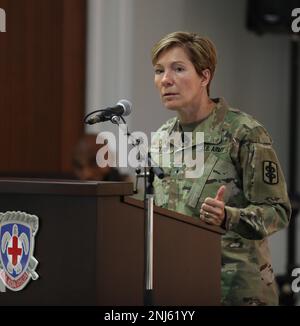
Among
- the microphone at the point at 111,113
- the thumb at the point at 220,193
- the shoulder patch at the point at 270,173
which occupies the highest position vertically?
the microphone at the point at 111,113

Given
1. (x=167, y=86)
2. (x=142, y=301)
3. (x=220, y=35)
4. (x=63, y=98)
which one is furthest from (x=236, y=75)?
(x=142, y=301)

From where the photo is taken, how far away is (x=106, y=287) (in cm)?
201

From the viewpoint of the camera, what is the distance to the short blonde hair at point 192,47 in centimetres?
254

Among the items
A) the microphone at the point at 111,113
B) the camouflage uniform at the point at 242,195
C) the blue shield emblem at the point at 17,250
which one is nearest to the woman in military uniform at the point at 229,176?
the camouflage uniform at the point at 242,195

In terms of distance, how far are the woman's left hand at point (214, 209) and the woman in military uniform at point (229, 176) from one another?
0.06 meters

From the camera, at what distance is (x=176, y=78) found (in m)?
2.54

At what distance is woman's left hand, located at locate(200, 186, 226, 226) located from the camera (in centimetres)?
233

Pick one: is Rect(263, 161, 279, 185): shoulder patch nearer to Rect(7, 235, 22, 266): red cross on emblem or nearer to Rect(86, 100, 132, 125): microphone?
Rect(86, 100, 132, 125): microphone

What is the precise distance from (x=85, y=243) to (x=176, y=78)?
0.73m

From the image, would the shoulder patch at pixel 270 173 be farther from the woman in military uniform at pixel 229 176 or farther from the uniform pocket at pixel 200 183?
the uniform pocket at pixel 200 183

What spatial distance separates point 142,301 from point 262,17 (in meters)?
3.77

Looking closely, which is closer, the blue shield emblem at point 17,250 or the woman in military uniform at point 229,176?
the blue shield emblem at point 17,250

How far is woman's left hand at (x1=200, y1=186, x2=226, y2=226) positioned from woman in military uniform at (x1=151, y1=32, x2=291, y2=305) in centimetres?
6

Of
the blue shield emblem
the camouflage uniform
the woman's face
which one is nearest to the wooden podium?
the blue shield emblem
